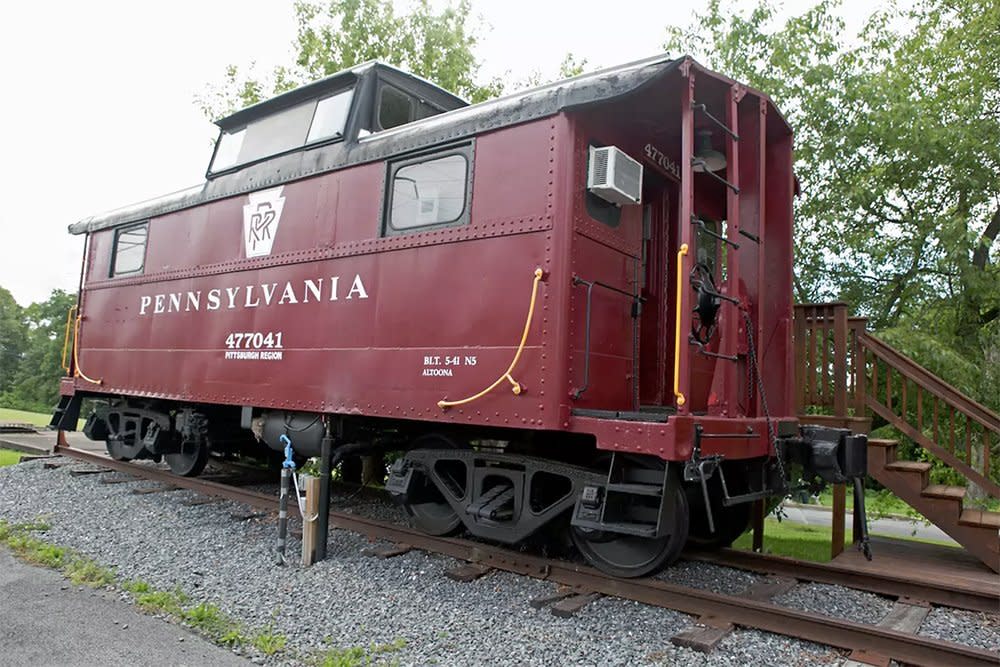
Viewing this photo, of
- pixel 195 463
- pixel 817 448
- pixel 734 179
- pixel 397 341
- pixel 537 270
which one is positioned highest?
pixel 734 179

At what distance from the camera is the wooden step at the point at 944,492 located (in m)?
5.64

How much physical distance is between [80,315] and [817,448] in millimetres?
9471

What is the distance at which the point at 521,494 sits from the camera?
16.4ft

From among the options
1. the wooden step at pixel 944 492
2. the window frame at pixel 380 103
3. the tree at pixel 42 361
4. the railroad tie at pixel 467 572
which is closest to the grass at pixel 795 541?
the wooden step at pixel 944 492

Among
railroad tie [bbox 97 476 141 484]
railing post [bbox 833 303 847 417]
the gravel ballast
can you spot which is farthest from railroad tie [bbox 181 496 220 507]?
railing post [bbox 833 303 847 417]

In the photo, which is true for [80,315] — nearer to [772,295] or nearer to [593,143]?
[593,143]

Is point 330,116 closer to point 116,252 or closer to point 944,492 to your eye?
point 116,252

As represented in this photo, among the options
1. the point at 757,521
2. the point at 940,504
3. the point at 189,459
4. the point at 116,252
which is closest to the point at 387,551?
the point at 757,521

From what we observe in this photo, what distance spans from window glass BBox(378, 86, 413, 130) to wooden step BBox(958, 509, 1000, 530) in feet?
19.9

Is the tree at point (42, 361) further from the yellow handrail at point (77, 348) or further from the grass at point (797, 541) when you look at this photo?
the grass at point (797, 541)

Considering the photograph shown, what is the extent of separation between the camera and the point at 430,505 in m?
5.97

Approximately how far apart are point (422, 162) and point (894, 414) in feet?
15.8

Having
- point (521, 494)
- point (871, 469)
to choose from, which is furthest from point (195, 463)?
point (871, 469)

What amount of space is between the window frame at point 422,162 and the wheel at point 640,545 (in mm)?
2382
